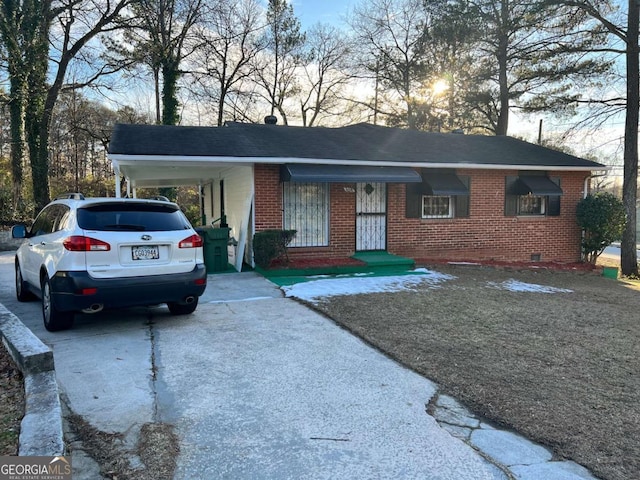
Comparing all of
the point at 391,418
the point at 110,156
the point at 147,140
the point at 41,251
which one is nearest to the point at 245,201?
the point at 147,140

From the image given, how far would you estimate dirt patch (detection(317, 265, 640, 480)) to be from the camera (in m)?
3.22

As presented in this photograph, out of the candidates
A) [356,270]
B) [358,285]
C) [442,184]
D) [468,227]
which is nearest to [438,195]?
[442,184]

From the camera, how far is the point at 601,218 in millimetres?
12930

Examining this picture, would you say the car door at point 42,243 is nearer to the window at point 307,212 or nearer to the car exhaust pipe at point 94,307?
the car exhaust pipe at point 94,307

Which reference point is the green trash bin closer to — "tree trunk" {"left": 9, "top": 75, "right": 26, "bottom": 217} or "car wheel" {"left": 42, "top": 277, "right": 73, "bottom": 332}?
"car wheel" {"left": 42, "top": 277, "right": 73, "bottom": 332}

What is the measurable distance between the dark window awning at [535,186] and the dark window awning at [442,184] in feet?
6.16

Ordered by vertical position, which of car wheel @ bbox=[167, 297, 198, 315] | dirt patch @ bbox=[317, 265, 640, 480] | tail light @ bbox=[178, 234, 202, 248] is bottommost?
dirt patch @ bbox=[317, 265, 640, 480]

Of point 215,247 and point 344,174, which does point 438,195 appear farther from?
point 215,247

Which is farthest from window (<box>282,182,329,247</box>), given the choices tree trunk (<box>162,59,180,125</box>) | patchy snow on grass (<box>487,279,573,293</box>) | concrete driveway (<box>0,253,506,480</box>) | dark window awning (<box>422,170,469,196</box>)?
tree trunk (<box>162,59,180,125</box>)

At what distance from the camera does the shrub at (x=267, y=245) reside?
386 inches

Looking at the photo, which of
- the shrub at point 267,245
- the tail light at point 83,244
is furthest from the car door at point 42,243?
the shrub at point 267,245

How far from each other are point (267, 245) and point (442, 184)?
5080 mm

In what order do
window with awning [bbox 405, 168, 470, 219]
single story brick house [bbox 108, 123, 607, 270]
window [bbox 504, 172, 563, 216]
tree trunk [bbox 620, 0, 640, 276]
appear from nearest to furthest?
single story brick house [bbox 108, 123, 607, 270]
window with awning [bbox 405, 168, 470, 219]
window [bbox 504, 172, 563, 216]
tree trunk [bbox 620, 0, 640, 276]

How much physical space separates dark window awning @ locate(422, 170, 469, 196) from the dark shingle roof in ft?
1.34
